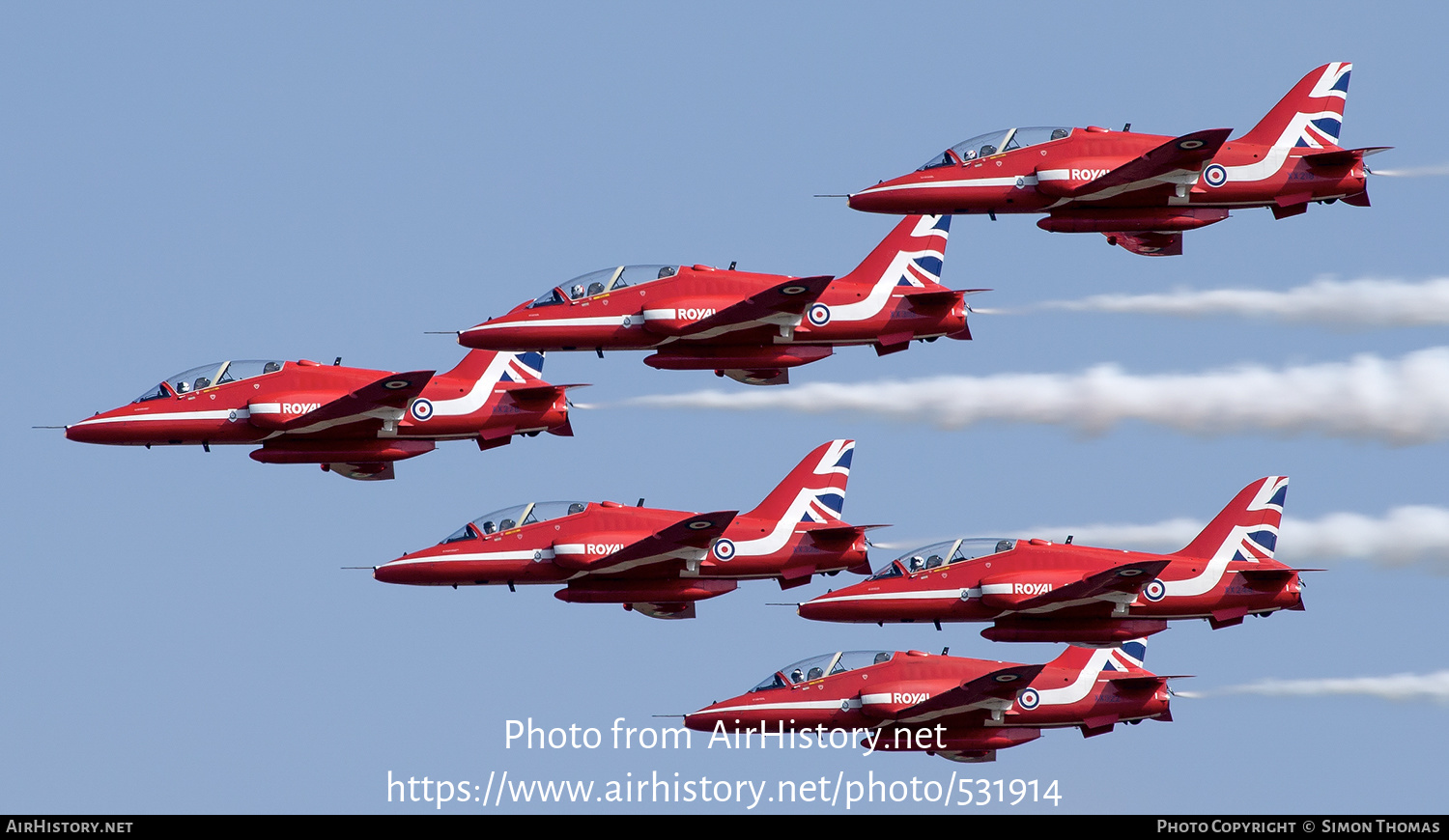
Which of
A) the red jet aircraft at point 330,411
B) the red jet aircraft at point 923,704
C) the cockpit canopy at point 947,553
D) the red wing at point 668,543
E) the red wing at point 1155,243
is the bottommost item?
the red jet aircraft at point 923,704

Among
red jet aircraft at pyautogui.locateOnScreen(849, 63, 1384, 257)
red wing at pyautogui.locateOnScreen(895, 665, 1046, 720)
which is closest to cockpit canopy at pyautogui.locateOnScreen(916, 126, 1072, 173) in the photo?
red jet aircraft at pyautogui.locateOnScreen(849, 63, 1384, 257)

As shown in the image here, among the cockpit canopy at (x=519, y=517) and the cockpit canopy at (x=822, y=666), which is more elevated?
the cockpit canopy at (x=519, y=517)

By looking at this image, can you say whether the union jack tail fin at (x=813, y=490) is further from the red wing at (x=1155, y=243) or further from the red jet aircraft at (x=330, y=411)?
the red wing at (x=1155, y=243)

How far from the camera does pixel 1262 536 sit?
8019 cm

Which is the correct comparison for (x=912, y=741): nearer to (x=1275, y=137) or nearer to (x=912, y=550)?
(x=912, y=550)

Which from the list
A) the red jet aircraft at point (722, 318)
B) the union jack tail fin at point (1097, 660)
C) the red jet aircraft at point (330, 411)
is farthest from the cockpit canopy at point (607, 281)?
the union jack tail fin at point (1097, 660)

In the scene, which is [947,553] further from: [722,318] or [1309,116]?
[1309,116]

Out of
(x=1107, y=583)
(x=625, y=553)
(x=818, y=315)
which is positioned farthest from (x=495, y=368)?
(x=1107, y=583)

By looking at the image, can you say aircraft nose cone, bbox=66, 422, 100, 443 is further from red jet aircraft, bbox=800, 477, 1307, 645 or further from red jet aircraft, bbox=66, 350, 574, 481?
red jet aircraft, bbox=800, 477, 1307, 645

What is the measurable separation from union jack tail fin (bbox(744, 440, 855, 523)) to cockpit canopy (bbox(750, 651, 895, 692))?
373 centimetres

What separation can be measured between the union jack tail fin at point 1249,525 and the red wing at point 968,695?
5.79m

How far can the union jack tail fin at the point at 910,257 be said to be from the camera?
78.3 metres

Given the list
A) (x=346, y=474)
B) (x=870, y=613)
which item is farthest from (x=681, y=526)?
(x=346, y=474)

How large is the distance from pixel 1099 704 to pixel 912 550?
22.2 ft
